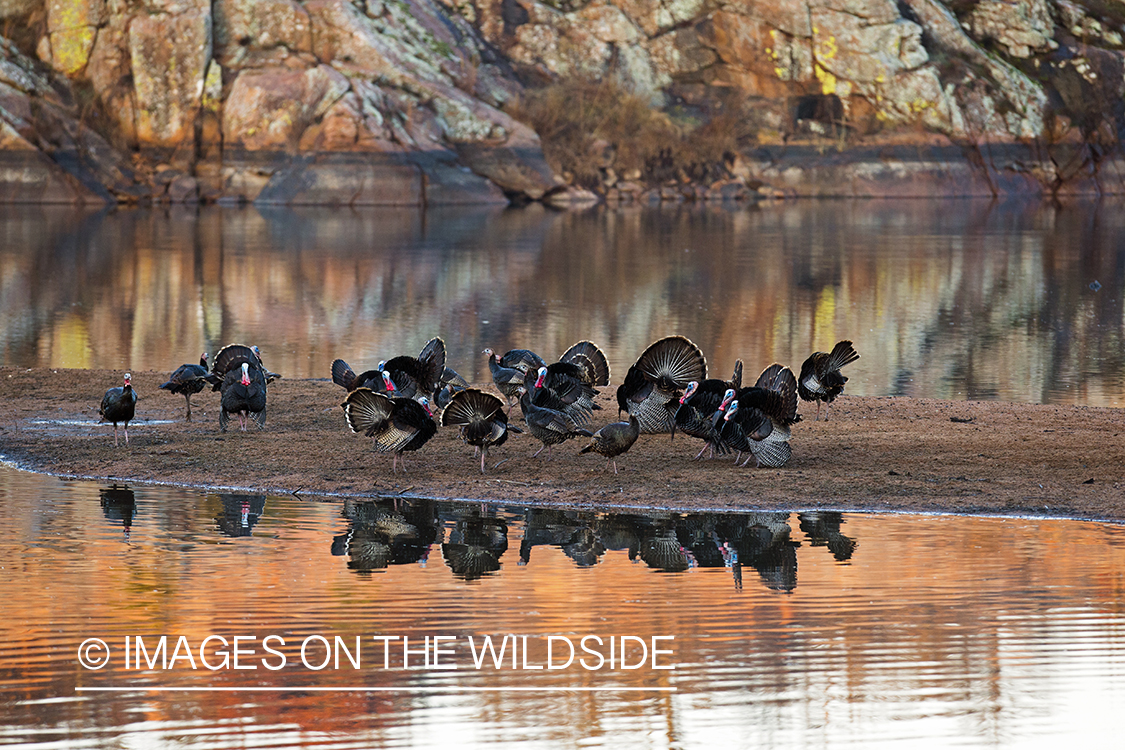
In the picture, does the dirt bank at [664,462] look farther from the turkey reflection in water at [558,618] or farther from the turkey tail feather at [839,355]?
the turkey tail feather at [839,355]

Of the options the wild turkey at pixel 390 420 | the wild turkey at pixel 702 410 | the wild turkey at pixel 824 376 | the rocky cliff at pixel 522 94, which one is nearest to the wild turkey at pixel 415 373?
the wild turkey at pixel 390 420

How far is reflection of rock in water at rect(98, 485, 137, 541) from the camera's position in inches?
447

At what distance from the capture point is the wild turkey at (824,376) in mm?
14868

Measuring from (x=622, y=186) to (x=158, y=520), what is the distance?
77.3 metres

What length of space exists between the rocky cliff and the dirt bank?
195ft

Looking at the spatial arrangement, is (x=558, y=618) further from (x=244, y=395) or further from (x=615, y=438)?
(x=244, y=395)

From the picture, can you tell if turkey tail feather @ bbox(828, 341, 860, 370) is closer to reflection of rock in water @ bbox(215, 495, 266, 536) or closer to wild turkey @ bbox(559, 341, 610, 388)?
wild turkey @ bbox(559, 341, 610, 388)

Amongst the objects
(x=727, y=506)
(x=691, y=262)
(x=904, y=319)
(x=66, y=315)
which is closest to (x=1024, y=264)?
(x=691, y=262)

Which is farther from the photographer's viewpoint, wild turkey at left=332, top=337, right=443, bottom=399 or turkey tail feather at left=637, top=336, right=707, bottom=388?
wild turkey at left=332, top=337, right=443, bottom=399

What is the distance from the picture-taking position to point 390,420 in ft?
41.4

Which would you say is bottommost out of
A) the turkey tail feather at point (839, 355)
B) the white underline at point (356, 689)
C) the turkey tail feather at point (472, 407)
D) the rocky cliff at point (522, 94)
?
the white underline at point (356, 689)

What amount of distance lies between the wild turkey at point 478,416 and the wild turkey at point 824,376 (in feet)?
11.9

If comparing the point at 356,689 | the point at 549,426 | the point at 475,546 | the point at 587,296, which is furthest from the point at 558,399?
the point at 587,296

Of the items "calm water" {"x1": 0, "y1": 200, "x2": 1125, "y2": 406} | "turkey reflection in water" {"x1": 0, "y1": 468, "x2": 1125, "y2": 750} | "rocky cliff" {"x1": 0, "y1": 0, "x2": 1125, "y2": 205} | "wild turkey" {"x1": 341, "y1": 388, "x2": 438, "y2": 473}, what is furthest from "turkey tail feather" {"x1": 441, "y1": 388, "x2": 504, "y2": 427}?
"rocky cliff" {"x1": 0, "y1": 0, "x2": 1125, "y2": 205}
